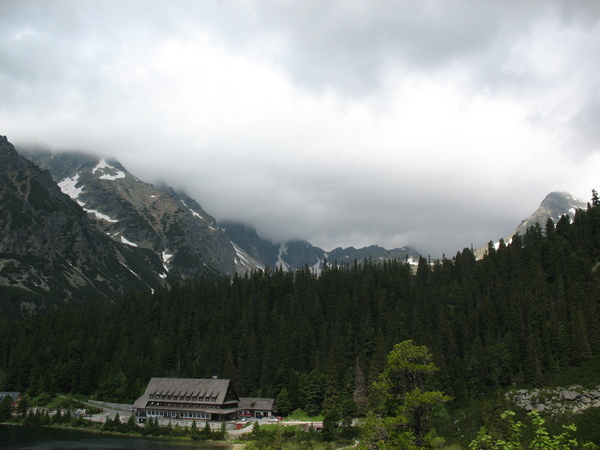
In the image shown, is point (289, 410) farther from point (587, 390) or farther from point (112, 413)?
point (587, 390)

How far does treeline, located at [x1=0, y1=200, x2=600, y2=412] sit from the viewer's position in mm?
106312

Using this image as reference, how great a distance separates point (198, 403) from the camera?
362 ft

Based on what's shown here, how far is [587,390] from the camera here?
79.8m

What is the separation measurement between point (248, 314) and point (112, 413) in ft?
172

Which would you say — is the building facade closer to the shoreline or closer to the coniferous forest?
the shoreline

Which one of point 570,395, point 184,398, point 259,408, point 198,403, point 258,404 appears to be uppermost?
point 570,395

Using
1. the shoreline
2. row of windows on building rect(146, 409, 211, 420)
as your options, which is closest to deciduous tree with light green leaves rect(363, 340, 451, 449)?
the shoreline

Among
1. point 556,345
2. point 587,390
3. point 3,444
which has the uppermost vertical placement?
point 556,345

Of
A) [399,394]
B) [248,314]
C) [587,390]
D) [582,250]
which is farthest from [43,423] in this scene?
[582,250]

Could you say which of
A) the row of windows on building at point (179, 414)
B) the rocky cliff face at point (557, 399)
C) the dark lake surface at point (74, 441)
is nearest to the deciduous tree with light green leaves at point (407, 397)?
the rocky cliff face at point (557, 399)

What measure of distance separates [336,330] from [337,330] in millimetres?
478

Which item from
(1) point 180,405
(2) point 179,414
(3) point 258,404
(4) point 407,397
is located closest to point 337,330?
(3) point 258,404

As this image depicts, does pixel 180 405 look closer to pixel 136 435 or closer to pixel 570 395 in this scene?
pixel 136 435

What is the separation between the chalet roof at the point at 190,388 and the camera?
110 meters
